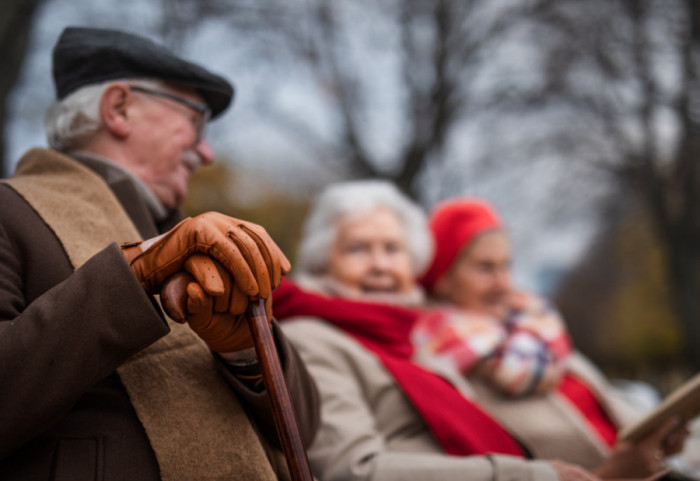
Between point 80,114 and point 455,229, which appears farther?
point 455,229

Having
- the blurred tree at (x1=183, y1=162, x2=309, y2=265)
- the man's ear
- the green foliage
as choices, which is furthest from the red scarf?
the green foliage

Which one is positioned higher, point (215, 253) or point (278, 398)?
point (215, 253)

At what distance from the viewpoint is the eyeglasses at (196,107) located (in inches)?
70.8

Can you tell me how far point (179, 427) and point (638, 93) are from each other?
789 centimetres

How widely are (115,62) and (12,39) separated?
7.39ft

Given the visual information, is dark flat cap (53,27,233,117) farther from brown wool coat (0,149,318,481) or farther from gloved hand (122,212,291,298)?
gloved hand (122,212,291,298)

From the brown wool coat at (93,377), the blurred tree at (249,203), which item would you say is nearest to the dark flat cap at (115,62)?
the brown wool coat at (93,377)

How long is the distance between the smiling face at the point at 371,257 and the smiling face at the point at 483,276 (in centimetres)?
47

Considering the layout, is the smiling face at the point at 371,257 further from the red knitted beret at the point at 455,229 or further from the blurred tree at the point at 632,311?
the blurred tree at the point at 632,311

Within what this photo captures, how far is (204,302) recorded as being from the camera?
1246 millimetres

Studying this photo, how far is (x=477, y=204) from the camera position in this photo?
131 inches

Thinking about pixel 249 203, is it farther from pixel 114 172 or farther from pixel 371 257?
pixel 114 172

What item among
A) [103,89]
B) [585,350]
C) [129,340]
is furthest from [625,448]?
[585,350]

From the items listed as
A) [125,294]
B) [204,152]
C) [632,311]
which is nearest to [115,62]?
[204,152]
